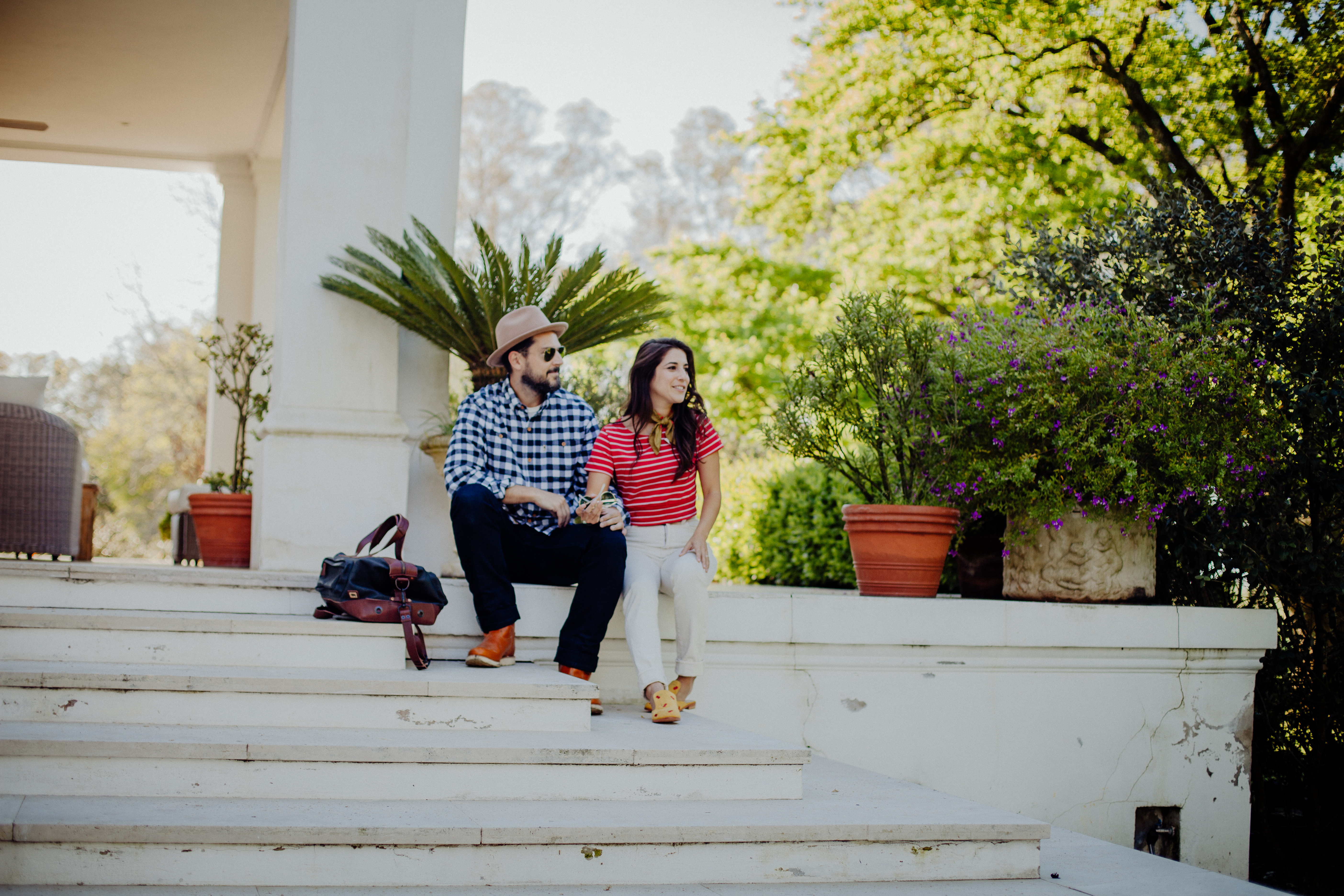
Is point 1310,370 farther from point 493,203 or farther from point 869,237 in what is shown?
point 493,203

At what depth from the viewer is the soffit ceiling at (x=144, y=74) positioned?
6.80 metres

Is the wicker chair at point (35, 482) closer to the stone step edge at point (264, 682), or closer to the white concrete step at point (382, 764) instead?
the stone step edge at point (264, 682)

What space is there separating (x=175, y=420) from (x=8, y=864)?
2061 centimetres

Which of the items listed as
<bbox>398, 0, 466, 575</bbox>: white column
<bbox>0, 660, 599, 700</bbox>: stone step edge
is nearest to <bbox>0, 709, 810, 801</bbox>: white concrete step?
<bbox>0, 660, 599, 700</bbox>: stone step edge

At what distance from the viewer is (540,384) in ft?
14.0

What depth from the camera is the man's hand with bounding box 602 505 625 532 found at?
12.6 ft

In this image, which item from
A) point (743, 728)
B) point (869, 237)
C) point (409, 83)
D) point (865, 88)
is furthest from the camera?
point (869, 237)

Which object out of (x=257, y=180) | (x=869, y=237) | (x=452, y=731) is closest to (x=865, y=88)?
(x=869, y=237)

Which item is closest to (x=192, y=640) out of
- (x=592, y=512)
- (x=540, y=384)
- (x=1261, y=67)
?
(x=592, y=512)

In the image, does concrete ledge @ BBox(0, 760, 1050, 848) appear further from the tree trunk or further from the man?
the tree trunk

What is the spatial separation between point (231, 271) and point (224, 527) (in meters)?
4.11

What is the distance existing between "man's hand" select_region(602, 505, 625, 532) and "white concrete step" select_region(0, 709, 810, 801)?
852mm

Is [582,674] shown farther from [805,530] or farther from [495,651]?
[805,530]

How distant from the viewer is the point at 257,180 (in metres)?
8.96
